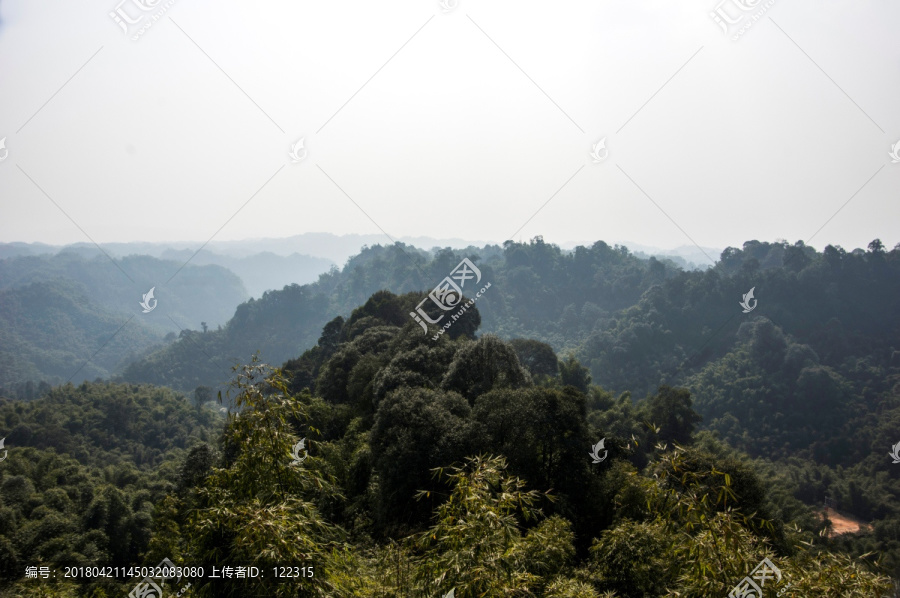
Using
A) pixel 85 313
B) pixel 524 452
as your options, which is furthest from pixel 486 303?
pixel 85 313

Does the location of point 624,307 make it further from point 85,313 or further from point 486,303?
point 85,313

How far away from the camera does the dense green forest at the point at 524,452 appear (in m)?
3.31

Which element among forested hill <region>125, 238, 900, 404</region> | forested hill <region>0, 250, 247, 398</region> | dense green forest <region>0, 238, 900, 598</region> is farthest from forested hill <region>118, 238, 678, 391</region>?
forested hill <region>0, 250, 247, 398</region>

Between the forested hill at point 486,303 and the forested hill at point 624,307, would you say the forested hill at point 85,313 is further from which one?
the forested hill at point 624,307

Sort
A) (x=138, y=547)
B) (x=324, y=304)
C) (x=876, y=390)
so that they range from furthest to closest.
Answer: (x=324, y=304) < (x=876, y=390) < (x=138, y=547)

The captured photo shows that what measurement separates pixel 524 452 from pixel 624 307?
5321cm

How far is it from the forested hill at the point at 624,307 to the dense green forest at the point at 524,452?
0.25 meters

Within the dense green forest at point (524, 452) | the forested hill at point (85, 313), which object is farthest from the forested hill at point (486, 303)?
the forested hill at point (85, 313)

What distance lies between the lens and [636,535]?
598 centimetres

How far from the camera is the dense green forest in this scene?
130 inches

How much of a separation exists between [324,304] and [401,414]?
69282 mm

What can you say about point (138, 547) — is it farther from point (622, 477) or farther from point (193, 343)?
point (193, 343)

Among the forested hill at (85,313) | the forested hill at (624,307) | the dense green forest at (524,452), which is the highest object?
the forested hill at (85,313)

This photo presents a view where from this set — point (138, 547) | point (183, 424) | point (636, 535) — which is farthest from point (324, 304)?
point (636, 535)
